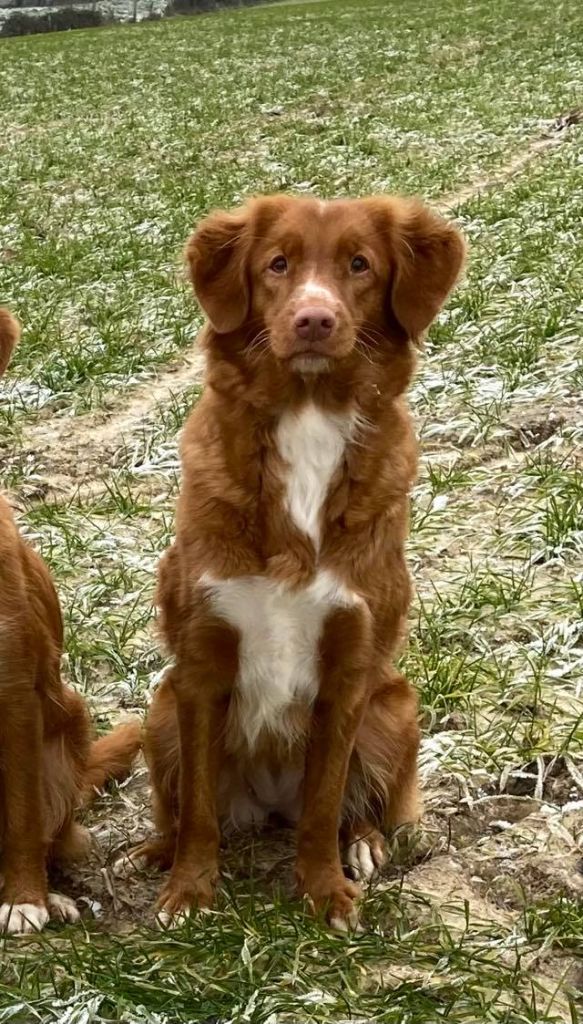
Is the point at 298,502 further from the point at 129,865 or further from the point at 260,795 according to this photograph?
the point at 129,865

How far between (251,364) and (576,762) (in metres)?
1.67

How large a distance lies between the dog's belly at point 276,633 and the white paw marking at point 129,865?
0.68 meters

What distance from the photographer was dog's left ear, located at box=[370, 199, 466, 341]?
312 centimetres

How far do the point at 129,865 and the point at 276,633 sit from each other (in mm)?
991

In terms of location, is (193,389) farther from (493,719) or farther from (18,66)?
(18,66)

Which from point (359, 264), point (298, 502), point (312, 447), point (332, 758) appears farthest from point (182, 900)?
point (359, 264)

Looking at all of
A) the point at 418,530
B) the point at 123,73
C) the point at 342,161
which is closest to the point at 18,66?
the point at 123,73

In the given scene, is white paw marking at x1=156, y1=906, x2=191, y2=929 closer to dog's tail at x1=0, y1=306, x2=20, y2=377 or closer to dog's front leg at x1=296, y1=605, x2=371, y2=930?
dog's front leg at x1=296, y1=605, x2=371, y2=930

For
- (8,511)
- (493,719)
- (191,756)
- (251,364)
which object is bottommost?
(493,719)

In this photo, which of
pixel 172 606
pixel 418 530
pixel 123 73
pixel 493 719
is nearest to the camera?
pixel 172 606

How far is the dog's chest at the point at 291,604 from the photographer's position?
117 inches

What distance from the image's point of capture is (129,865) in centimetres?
347

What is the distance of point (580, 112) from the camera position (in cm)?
1677

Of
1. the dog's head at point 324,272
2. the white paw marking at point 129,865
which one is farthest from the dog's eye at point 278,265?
the white paw marking at point 129,865
